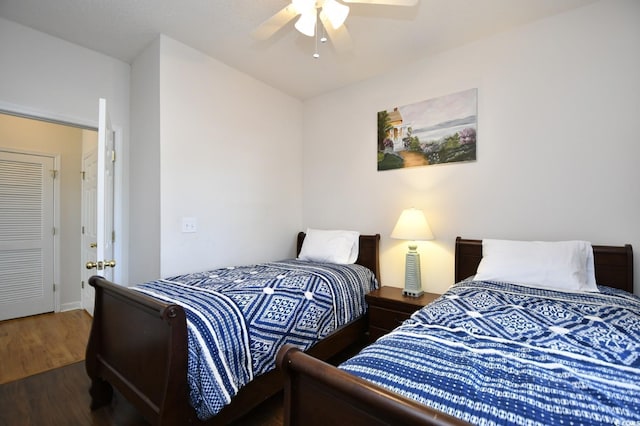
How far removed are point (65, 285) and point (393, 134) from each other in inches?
170

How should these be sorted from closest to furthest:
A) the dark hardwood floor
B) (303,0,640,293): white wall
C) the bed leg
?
the dark hardwood floor, the bed leg, (303,0,640,293): white wall

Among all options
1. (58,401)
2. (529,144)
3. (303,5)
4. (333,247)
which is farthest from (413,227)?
(58,401)

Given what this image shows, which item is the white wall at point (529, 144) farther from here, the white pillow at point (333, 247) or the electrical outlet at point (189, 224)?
the electrical outlet at point (189, 224)

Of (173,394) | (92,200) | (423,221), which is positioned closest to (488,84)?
(423,221)

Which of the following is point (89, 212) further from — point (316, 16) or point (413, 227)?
point (413, 227)

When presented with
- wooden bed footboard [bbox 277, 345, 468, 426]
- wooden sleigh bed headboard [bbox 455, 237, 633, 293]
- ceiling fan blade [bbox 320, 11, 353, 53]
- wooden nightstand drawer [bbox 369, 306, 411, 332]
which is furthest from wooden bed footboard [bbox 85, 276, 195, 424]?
wooden sleigh bed headboard [bbox 455, 237, 633, 293]

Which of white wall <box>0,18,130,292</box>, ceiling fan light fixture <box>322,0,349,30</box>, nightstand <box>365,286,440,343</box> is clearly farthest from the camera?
nightstand <box>365,286,440,343</box>

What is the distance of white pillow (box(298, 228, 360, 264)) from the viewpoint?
2.91 m

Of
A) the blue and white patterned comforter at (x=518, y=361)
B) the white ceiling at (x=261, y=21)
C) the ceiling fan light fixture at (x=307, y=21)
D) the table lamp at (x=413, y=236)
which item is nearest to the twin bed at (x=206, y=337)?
the table lamp at (x=413, y=236)

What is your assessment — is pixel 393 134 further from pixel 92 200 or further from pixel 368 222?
pixel 92 200

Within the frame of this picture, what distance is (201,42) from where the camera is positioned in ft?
8.10

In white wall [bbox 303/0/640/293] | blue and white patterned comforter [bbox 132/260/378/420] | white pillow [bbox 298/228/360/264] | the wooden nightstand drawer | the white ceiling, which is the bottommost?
the wooden nightstand drawer

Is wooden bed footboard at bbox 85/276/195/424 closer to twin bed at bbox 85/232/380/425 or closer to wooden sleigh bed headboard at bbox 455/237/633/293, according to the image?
twin bed at bbox 85/232/380/425

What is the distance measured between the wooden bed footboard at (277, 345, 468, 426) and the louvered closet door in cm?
412
